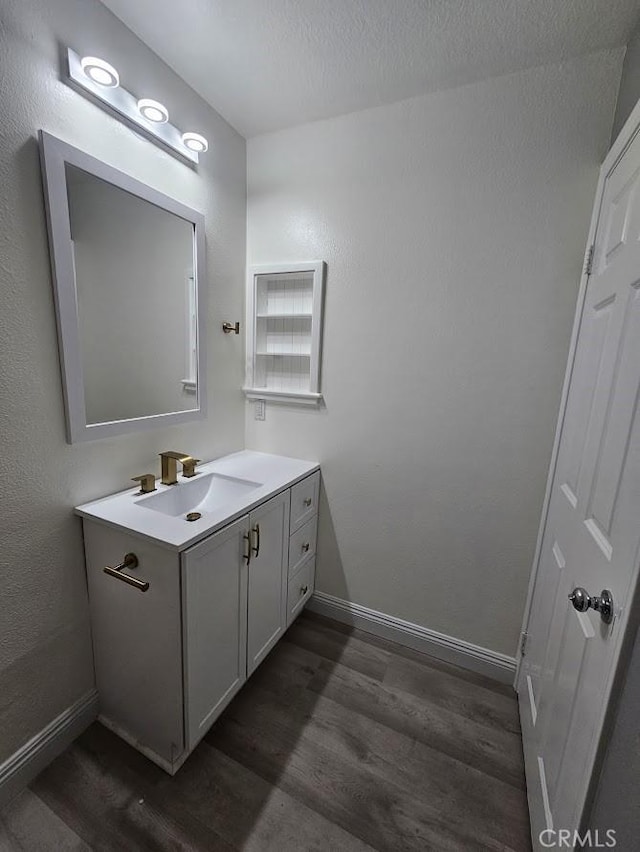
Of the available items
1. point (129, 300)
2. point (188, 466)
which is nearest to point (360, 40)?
point (129, 300)

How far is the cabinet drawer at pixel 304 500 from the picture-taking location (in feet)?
5.64

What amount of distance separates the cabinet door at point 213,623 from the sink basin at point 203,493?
12.9 inches

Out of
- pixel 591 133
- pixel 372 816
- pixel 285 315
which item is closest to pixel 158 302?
pixel 285 315

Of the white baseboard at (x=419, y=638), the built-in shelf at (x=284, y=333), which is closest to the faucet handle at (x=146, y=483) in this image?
the built-in shelf at (x=284, y=333)

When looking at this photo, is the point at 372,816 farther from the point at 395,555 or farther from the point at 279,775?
the point at 395,555

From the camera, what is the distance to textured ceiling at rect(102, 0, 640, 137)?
1151 mm

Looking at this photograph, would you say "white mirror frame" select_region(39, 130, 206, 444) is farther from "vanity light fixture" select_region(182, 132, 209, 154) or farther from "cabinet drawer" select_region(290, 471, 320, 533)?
"cabinet drawer" select_region(290, 471, 320, 533)

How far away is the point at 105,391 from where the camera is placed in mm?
1335

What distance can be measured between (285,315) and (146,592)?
4.68 feet

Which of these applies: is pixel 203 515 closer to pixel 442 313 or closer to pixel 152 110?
pixel 442 313

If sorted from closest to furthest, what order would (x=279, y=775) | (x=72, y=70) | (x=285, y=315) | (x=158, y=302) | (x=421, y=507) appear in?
(x=72, y=70), (x=279, y=775), (x=158, y=302), (x=421, y=507), (x=285, y=315)

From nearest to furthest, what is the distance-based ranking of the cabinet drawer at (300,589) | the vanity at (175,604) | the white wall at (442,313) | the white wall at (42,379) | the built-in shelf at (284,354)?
the white wall at (42,379) < the vanity at (175,604) < the white wall at (442,313) < the cabinet drawer at (300,589) < the built-in shelf at (284,354)

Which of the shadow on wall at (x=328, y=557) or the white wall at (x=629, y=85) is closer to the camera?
the white wall at (x=629, y=85)

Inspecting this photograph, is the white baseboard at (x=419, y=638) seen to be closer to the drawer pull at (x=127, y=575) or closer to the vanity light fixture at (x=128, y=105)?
the drawer pull at (x=127, y=575)
